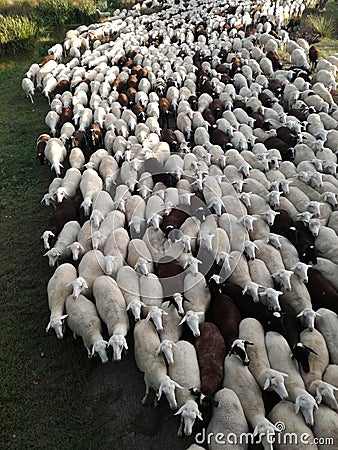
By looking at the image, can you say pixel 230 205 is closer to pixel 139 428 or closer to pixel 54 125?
pixel 139 428

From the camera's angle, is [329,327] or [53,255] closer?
[329,327]

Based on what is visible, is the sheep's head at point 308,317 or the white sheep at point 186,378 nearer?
the white sheep at point 186,378

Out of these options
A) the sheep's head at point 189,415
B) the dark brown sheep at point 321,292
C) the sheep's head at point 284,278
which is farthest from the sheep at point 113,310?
the dark brown sheep at point 321,292

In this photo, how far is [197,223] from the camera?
23.9ft

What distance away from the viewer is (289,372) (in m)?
4.90

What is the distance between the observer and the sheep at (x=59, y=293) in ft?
18.5

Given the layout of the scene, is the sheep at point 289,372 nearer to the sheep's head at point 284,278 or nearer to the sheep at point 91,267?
the sheep's head at point 284,278

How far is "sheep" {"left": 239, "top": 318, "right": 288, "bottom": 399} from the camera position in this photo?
4.64m

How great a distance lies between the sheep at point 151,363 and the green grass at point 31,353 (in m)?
0.79

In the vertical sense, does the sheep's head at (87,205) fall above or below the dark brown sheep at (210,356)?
above

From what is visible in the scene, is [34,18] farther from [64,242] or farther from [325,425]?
[325,425]

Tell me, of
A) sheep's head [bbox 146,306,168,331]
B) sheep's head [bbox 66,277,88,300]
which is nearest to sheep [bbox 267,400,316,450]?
sheep's head [bbox 146,306,168,331]

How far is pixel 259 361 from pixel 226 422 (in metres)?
0.91

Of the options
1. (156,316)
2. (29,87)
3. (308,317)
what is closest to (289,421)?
(308,317)
